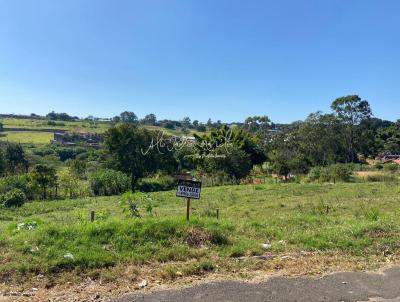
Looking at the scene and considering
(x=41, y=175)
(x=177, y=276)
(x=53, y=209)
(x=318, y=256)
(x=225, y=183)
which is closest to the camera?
(x=177, y=276)

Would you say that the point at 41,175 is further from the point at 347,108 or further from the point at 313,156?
the point at 347,108

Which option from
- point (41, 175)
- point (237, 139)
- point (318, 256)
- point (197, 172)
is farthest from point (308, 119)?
point (318, 256)

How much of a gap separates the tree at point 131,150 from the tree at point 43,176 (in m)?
6.34

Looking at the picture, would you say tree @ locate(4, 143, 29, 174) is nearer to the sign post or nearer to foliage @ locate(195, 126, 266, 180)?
foliage @ locate(195, 126, 266, 180)

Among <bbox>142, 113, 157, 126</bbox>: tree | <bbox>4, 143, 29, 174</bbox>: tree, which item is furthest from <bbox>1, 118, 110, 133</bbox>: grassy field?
<bbox>4, 143, 29, 174</bbox>: tree

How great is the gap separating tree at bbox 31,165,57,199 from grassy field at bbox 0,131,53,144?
6210 centimetres

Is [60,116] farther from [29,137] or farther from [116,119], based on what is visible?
[29,137]

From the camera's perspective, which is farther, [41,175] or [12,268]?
[41,175]

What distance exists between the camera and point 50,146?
3278 inches

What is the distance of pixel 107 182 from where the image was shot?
3328 centimetres

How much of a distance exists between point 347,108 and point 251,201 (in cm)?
4043

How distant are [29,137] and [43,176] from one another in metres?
72.3

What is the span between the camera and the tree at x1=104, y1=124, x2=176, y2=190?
119 feet

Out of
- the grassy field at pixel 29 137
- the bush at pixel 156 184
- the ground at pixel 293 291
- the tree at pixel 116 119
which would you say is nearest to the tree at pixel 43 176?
the bush at pixel 156 184
